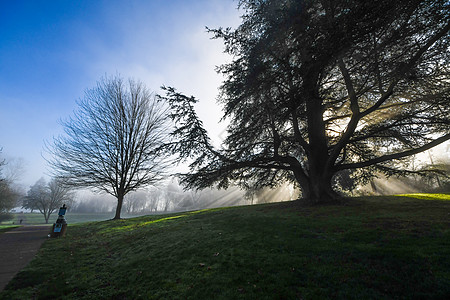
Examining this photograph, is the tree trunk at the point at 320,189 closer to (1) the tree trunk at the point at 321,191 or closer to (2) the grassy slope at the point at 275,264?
(1) the tree trunk at the point at 321,191

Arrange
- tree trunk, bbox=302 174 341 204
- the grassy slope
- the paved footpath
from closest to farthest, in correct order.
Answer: the grassy slope
the paved footpath
tree trunk, bbox=302 174 341 204

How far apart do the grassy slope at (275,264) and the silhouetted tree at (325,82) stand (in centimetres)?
358

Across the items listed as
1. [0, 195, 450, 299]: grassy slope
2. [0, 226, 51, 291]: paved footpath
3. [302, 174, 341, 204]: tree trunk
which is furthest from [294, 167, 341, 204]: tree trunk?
[0, 226, 51, 291]: paved footpath

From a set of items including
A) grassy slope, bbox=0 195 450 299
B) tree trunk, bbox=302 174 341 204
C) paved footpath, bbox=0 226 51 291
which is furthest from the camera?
tree trunk, bbox=302 174 341 204

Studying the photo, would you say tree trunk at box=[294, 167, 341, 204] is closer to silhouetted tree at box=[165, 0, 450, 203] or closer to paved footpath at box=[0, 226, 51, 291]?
silhouetted tree at box=[165, 0, 450, 203]

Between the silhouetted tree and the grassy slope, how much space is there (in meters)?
3.58

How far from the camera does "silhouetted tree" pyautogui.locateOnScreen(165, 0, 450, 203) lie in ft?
16.9

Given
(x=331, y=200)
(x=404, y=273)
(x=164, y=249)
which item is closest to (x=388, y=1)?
(x=404, y=273)

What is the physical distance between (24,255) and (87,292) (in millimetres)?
Result: 5129

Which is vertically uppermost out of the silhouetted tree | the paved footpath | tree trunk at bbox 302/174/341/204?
the silhouetted tree

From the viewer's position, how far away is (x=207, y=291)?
11.2ft

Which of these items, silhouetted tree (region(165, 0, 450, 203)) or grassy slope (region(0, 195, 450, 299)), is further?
silhouetted tree (region(165, 0, 450, 203))

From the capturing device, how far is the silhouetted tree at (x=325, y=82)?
5160mm

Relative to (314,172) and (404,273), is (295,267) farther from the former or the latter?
(314,172)
